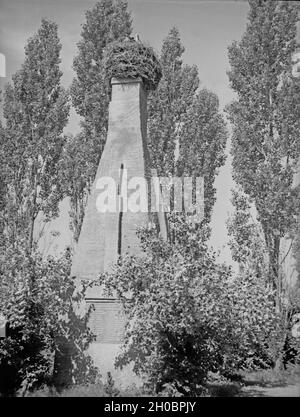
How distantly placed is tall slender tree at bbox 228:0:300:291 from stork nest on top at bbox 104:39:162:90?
5.59 metres

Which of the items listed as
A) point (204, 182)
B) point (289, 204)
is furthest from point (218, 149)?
point (289, 204)

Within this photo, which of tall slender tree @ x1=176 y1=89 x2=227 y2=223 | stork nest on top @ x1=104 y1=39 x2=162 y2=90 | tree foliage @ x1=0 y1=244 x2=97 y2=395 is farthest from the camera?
tall slender tree @ x1=176 y1=89 x2=227 y2=223

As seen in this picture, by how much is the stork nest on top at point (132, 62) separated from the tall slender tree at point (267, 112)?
559cm

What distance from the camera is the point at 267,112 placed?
17.4 meters

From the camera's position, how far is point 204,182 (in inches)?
747

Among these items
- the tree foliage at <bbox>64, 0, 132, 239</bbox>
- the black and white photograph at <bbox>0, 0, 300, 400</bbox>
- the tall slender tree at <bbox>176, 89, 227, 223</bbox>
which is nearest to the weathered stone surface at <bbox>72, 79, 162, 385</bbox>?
the black and white photograph at <bbox>0, 0, 300, 400</bbox>

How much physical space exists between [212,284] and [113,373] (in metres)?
3.62

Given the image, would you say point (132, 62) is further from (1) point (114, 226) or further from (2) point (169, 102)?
(2) point (169, 102)

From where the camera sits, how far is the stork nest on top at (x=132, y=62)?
1301 centimetres

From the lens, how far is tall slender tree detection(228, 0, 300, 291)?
1616cm

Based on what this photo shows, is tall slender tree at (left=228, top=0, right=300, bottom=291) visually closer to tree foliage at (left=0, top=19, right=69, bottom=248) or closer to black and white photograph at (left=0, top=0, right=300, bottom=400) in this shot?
black and white photograph at (left=0, top=0, right=300, bottom=400)

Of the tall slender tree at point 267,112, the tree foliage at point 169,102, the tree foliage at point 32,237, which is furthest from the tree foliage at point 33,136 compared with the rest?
the tall slender tree at point 267,112

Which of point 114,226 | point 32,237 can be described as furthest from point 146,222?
point 32,237

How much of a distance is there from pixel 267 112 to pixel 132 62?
22.6ft
